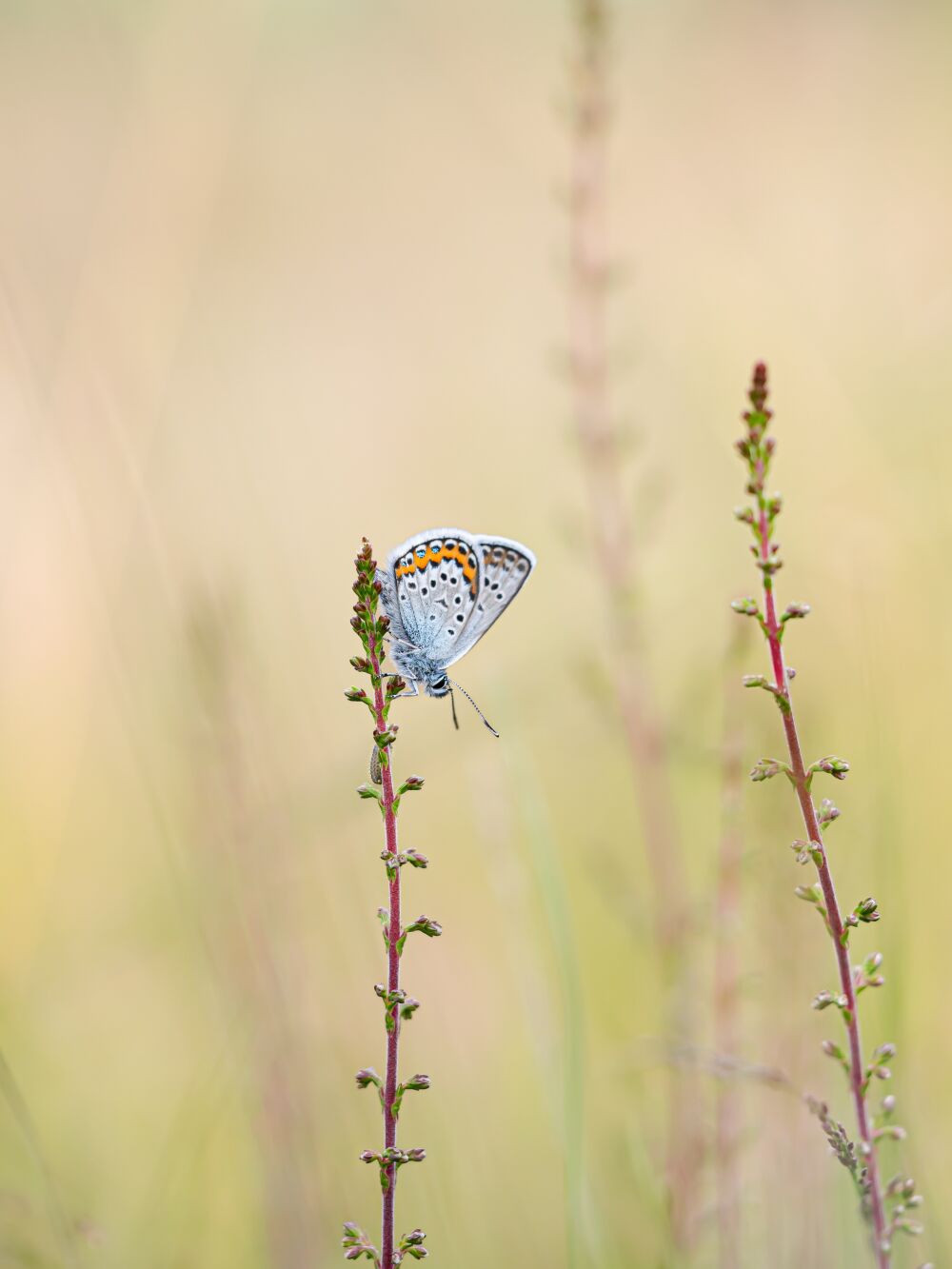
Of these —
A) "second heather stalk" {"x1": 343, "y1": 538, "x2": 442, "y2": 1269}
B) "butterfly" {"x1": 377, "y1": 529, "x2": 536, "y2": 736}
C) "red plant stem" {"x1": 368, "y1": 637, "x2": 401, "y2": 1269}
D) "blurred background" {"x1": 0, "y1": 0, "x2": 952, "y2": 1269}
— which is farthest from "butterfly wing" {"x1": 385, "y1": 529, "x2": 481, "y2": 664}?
"red plant stem" {"x1": 368, "y1": 637, "x2": 401, "y2": 1269}

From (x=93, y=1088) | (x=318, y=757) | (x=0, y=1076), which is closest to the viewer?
(x=0, y=1076)

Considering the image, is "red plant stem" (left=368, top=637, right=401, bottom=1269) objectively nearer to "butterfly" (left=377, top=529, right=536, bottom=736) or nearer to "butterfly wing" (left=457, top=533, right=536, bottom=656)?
"butterfly" (left=377, top=529, right=536, bottom=736)

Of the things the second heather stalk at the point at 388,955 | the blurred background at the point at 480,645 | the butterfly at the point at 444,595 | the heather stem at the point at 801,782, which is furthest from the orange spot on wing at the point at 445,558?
the heather stem at the point at 801,782

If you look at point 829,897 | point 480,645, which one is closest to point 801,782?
point 829,897

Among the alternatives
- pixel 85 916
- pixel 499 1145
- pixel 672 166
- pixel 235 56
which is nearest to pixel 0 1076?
pixel 499 1145

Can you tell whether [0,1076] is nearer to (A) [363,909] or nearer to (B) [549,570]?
(A) [363,909]

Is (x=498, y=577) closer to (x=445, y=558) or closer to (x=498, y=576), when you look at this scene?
(x=498, y=576)
